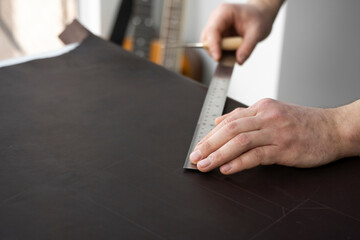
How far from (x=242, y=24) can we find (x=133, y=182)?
2.85 ft

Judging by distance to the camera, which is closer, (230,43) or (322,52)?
(230,43)

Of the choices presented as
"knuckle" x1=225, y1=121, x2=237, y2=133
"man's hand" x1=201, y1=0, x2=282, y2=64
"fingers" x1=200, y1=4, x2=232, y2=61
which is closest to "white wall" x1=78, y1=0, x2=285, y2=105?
"man's hand" x1=201, y1=0, x2=282, y2=64

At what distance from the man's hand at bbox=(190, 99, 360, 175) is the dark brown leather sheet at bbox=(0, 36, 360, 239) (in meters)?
0.03

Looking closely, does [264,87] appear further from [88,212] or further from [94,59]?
[88,212]

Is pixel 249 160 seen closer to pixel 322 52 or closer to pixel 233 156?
pixel 233 156

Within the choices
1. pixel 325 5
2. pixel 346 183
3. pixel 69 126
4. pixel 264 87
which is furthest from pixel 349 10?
pixel 69 126

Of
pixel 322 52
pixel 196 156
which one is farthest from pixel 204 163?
pixel 322 52

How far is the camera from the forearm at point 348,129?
0.98 metres

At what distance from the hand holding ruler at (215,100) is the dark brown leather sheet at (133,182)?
0.02m

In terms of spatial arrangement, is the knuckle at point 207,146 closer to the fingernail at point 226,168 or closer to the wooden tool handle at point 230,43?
the fingernail at point 226,168

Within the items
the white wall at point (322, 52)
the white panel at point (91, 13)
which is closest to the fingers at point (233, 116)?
the white wall at point (322, 52)

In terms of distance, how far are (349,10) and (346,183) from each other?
2.93 feet

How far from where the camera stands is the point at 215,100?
1.24m

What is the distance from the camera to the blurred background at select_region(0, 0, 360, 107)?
1692 millimetres
